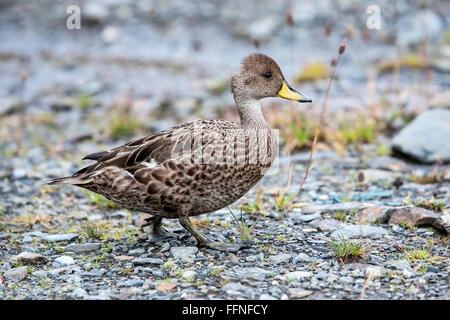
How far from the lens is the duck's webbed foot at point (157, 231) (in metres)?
5.21

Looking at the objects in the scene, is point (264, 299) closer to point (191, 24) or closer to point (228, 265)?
point (228, 265)

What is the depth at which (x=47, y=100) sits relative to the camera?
10.5 m

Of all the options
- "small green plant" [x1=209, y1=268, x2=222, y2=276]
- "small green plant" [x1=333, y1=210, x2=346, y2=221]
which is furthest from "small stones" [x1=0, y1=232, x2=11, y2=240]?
"small green plant" [x1=333, y1=210, x2=346, y2=221]

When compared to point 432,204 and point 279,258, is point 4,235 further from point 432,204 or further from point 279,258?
point 432,204

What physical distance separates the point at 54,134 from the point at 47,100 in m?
1.55

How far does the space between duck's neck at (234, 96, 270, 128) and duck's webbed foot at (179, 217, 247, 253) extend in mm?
850

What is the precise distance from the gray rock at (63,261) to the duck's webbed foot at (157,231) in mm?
644

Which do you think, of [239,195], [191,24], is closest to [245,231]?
[239,195]

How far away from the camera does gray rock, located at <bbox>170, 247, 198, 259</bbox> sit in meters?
4.79

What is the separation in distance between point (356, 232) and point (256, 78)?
1.37 meters

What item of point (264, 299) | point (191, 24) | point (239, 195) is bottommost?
point (264, 299)

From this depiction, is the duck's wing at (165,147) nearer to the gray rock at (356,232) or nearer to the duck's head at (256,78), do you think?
the duck's head at (256,78)

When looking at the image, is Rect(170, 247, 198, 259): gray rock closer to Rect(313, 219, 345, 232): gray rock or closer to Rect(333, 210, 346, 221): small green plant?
Rect(313, 219, 345, 232): gray rock

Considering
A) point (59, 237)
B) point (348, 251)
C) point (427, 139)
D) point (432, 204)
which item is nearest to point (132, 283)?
point (59, 237)
